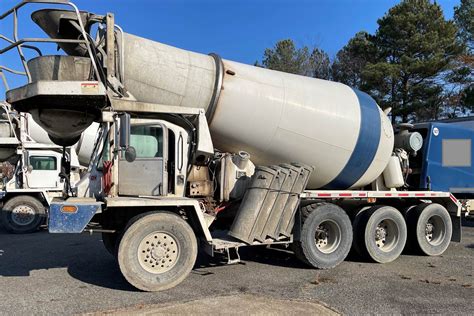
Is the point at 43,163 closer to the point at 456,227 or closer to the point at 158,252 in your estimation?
the point at 158,252

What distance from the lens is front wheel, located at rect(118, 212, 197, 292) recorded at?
6.23 meters

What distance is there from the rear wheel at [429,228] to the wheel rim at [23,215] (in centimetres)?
1039

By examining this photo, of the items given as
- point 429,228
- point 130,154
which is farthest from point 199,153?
point 429,228

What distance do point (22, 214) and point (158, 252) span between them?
29.0 feet

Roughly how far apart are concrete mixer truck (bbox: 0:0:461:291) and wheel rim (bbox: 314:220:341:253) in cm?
2

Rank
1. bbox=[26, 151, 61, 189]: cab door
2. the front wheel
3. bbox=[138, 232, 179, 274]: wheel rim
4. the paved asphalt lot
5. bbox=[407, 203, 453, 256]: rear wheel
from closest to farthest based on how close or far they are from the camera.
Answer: the paved asphalt lot < the front wheel < bbox=[138, 232, 179, 274]: wheel rim < bbox=[407, 203, 453, 256]: rear wheel < bbox=[26, 151, 61, 189]: cab door

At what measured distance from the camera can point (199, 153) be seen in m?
7.06

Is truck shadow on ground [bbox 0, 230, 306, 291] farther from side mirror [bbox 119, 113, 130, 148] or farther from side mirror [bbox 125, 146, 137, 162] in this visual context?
side mirror [bbox 119, 113, 130, 148]

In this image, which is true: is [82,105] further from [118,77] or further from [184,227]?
[184,227]

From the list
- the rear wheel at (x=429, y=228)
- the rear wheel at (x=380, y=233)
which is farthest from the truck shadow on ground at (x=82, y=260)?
the rear wheel at (x=429, y=228)

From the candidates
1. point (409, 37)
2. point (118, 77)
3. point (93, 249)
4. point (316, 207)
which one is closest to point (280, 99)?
point (316, 207)

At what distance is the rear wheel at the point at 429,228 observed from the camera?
9297 mm

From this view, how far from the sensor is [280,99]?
7.80 metres

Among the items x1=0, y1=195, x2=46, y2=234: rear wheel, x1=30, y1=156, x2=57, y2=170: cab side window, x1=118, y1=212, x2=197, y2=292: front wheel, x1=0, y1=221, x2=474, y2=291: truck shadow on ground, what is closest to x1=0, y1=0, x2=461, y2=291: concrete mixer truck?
x1=118, y1=212, x2=197, y2=292: front wheel
